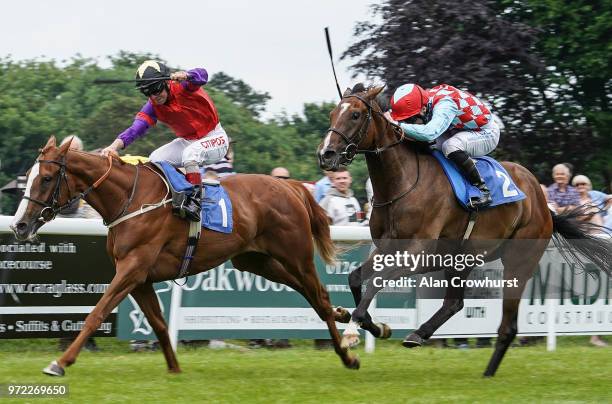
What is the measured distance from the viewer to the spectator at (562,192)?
36.5 feet

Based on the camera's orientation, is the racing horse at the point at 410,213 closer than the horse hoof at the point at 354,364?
Yes

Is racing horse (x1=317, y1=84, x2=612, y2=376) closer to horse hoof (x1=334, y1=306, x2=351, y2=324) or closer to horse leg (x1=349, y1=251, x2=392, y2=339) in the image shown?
horse leg (x1=349, y1=251, x2=392, y2=339)

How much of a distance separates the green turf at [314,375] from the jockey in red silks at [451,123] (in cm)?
141

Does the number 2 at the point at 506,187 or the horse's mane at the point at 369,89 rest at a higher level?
the horse's mane at the point at 369,89

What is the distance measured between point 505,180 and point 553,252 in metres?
2.76

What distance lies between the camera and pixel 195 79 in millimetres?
7629

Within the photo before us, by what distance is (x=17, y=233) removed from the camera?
23.2 ft

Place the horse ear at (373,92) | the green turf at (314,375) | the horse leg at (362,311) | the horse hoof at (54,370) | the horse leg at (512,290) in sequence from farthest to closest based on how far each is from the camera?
the horse leg at (512,290) → the horse ear at (373,92) → the horse leg at (362,311) → the green turf at (314,375) → the horse hoof at (54,370)

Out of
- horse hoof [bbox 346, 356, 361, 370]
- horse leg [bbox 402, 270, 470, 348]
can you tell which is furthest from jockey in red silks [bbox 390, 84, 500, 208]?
horse hoof [bbox 346, 356, 361, 370]

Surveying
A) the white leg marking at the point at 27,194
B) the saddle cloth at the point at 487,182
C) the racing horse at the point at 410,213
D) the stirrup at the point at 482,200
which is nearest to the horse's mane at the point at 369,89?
the racing horse at the point at 410,213

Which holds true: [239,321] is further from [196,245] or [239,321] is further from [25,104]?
[25,104]

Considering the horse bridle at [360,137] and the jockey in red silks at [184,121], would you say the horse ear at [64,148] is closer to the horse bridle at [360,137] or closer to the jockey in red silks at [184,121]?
the jockey in red silks at [184,121]

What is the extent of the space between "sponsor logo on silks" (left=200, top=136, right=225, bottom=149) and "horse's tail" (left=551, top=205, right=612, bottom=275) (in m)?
2.91

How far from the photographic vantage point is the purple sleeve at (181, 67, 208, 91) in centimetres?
762
